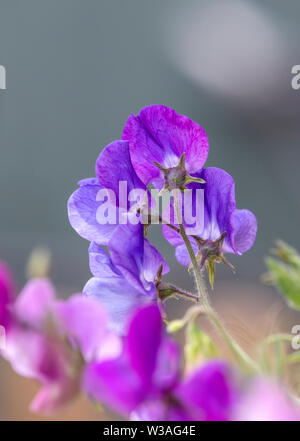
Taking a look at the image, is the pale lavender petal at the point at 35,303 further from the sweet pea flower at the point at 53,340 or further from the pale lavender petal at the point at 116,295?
the pale lavender petal at the point at 116,295

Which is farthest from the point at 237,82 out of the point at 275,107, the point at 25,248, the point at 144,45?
the point at 25,248

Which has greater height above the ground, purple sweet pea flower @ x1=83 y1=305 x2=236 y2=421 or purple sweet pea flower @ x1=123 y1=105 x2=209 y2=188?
purple sweet pea flower @ x1=123 y1=105 x2=209 y2=188

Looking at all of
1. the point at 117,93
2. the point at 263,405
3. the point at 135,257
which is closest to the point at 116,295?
the point at 135,257

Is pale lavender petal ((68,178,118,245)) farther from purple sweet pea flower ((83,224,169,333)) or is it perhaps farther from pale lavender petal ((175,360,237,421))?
pale lavender petal ((175,360,237,421))

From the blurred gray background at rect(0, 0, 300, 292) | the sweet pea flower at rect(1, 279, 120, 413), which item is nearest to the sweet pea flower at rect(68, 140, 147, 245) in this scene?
the sweet pea flower at rect(1, 279, 120, 413)

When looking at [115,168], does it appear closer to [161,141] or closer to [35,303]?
[161,141]

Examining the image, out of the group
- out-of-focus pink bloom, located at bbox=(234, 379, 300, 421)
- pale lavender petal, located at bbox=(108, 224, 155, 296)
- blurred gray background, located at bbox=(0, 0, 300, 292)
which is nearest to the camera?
out-of-focus pink bloom, located at bbox=(234, 379, 300, 421)
